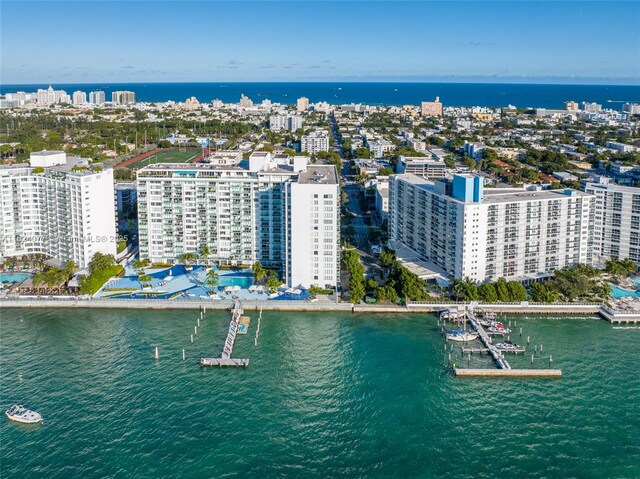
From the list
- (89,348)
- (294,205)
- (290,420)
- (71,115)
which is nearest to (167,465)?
(290,420)

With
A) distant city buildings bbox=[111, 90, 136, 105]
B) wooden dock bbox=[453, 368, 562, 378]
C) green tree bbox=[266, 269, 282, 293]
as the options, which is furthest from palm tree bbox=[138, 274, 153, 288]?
distant city buildings bbox=[111, 90, 136, 105]

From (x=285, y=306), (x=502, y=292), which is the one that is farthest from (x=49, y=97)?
(x=502, y=292)

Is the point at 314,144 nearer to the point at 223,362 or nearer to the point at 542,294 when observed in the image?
the point at 542,294

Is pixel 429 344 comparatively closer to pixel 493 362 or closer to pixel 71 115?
pixel 493 362

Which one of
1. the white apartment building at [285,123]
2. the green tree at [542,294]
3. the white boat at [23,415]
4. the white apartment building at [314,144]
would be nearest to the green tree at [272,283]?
the green tree at [542,294]

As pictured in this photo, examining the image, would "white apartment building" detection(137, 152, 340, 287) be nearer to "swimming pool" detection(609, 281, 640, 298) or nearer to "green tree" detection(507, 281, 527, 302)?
"green tree" detection(507, 281, 527, 302)

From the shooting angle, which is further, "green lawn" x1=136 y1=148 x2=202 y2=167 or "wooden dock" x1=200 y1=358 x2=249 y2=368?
"green lawn" x1=136 y1=148 x2=202 y2=167
